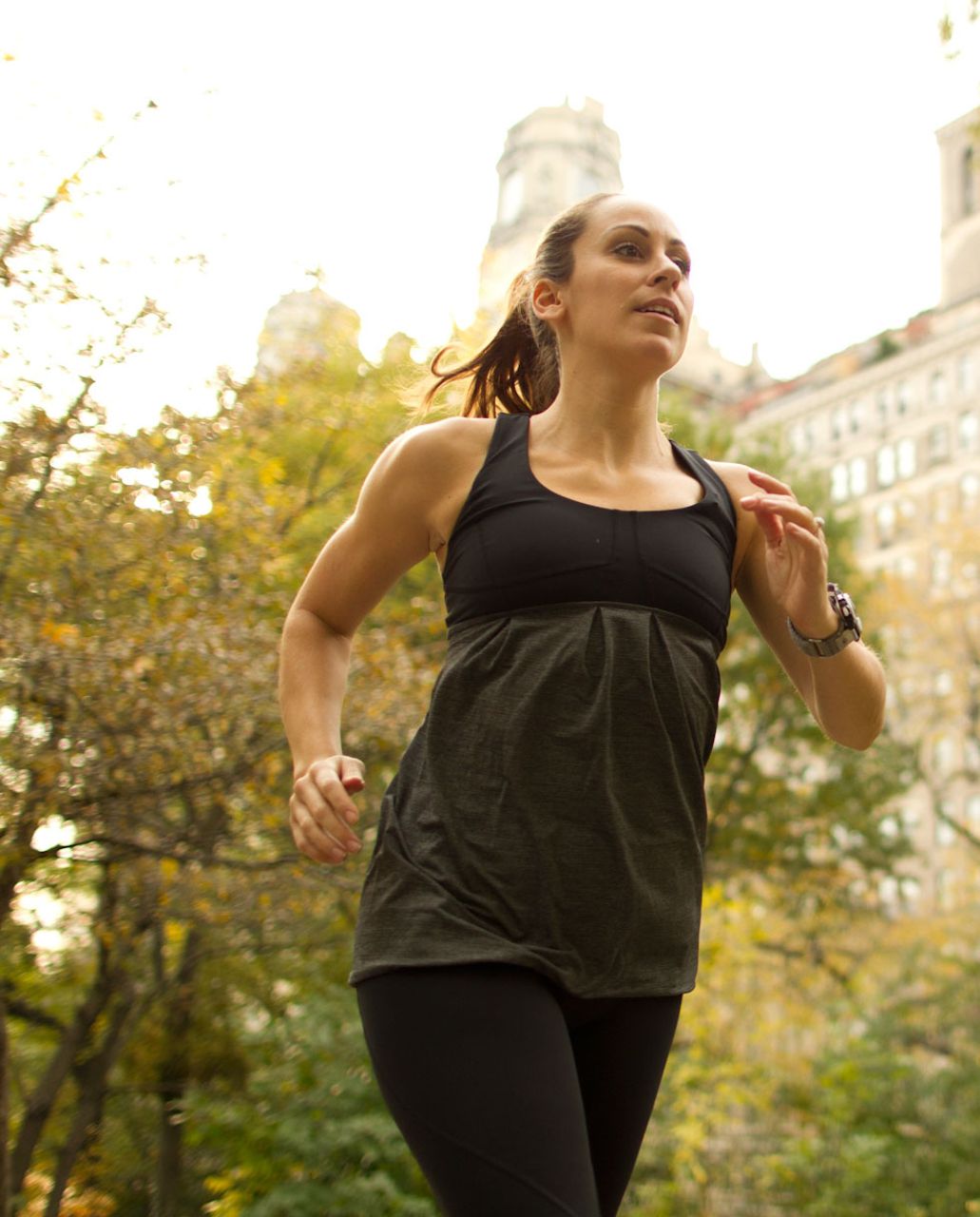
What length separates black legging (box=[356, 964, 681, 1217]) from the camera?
5.77 ft

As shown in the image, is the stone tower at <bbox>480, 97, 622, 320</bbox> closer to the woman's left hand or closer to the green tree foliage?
the green tree foliage

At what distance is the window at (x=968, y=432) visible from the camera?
55.3 metres

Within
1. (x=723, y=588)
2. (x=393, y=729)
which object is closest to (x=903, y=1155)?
(x=393, y=729)

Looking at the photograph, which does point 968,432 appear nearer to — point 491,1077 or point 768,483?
point 768,483

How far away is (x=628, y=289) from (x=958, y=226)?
6903 cm

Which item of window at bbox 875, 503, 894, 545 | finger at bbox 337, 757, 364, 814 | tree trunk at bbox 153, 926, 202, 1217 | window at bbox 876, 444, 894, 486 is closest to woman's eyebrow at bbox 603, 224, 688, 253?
finger at bbox 337, 757, 364, 814

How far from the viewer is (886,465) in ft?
195

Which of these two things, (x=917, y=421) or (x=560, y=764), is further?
(x=917, y=421)

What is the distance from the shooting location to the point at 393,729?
7.73 meters

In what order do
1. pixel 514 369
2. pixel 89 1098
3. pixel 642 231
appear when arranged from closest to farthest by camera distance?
pixel 642 231 → pixel 514 369 → pixel 89 1098

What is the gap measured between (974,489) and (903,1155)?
4625cm

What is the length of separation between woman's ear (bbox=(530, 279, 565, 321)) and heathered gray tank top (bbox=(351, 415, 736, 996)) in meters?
0.43

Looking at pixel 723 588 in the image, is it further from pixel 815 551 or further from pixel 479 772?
pixel 479 772

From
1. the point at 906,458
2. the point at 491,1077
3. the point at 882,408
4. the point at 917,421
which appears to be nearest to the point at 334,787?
the point at 491,1077
